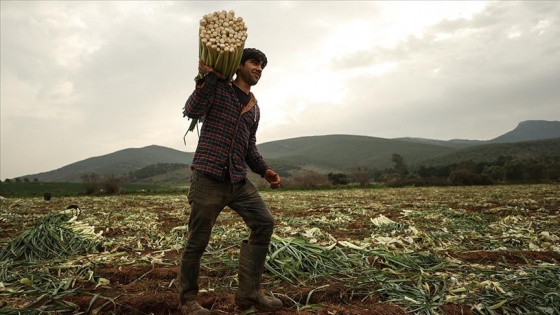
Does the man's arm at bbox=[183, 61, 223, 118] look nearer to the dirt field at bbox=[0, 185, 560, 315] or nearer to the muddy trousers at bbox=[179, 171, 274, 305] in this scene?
the muddy trousers at bbox=[179, 171, 274, 305]

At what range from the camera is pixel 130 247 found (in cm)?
627

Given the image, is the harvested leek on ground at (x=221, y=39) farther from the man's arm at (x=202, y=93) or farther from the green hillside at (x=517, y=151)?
the green hillside at (x=517, y=151)

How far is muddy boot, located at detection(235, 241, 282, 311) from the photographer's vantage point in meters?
3.40

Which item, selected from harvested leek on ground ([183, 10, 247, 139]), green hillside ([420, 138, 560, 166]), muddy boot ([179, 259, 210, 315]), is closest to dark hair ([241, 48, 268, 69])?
harvested leek on ground ([183, 10, 247, 139])

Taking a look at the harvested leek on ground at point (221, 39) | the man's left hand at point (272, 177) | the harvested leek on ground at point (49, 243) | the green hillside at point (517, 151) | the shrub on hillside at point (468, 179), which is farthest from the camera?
the green hillside at point (517, 151)

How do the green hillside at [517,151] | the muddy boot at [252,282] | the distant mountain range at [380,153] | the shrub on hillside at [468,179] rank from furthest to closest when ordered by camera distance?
1. the distant mountain range at [380,153]
2. the green hillside at [517,151]
3. the shrub on hillside at [468,179]
4. the muddy boot at [252,282]

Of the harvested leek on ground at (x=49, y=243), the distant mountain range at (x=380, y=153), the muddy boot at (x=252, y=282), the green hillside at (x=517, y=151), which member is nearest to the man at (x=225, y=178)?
the muddy boot at (x=252, y=282)

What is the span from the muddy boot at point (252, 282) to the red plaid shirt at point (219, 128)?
2.54ft

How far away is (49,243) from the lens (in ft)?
19.5

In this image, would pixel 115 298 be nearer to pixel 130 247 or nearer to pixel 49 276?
pixel 49 276

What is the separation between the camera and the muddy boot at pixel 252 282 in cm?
340

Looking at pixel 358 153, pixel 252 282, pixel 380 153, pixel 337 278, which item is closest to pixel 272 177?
pixel 252 282

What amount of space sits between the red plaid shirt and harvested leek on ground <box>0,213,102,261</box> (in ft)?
12.7

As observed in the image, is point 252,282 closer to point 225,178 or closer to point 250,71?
point 225,178
